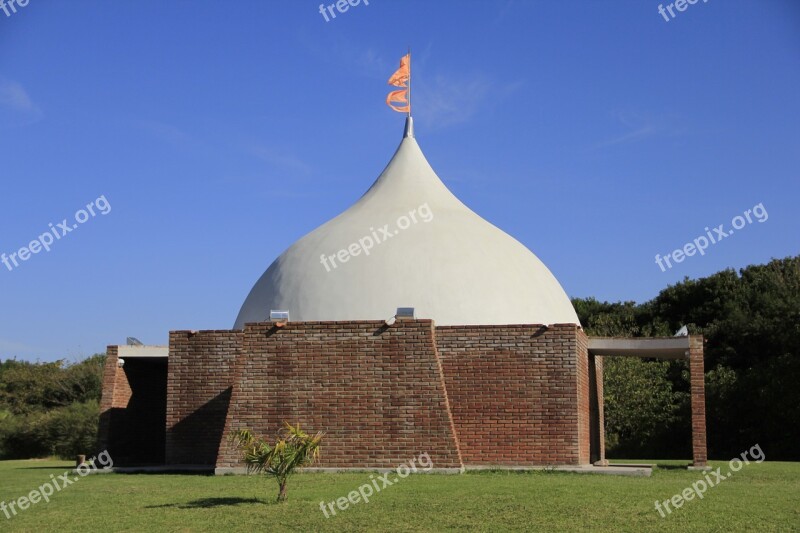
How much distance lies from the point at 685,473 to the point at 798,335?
539 inches

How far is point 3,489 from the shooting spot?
15031 mm

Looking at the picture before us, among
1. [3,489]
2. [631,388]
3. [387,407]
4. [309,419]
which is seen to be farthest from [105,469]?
[631,388]

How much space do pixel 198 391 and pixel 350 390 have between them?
3.67 meters

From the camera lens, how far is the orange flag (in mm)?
24562

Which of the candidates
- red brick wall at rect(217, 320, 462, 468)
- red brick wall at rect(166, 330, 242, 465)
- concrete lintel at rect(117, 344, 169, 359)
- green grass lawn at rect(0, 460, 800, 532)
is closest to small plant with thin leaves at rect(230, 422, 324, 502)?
green grass lawn at rect(0, 460, 800, 532)

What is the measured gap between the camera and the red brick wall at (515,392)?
663 inches

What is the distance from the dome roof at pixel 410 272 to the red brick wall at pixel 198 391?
69.0 inches

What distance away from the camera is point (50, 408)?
37.4 meters

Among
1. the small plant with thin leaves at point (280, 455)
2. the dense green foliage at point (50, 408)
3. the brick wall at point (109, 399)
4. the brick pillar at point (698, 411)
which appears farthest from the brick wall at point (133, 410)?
the brick pillar at point (698, 411)

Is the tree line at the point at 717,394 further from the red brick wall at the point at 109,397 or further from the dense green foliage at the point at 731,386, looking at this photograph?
the red brick wall at the point at 109,397

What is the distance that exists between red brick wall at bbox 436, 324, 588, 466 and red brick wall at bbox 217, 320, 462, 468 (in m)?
0.88

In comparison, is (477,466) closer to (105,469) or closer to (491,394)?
(491,394)

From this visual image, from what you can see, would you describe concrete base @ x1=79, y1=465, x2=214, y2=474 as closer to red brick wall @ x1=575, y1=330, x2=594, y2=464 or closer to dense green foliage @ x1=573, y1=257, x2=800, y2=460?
red brick wall @ x1=575, y1=330, x2=594, y2=464

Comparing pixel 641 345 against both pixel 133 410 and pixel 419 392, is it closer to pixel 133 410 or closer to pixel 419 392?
pixel 419 392
